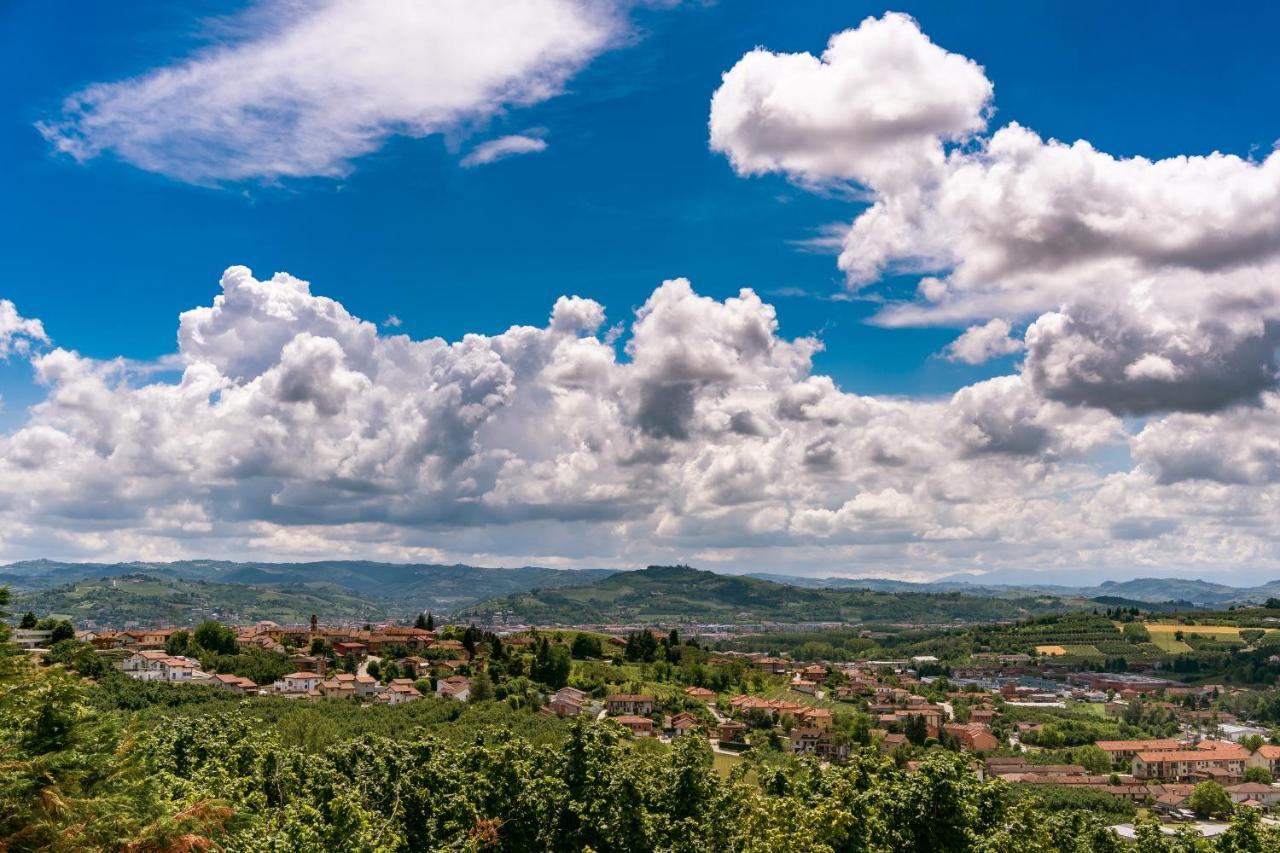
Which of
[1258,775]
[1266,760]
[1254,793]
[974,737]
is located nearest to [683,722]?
[974,737]

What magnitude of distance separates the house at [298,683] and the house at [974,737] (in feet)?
281

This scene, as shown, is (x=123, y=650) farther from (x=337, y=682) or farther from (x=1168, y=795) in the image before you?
(x=1168, y=795)

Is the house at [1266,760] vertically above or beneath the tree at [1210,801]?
beneath

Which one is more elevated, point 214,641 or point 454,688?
point 214,641

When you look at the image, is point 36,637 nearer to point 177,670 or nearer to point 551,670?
point 177,670

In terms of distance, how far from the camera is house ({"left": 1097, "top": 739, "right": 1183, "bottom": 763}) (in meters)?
134

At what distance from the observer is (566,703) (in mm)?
110625

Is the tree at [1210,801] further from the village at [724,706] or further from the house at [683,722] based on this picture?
the house at [683,722]

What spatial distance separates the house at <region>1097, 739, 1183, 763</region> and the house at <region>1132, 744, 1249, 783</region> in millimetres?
1865

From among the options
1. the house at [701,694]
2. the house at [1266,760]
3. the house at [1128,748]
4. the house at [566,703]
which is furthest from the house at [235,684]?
the house at [1266,760]

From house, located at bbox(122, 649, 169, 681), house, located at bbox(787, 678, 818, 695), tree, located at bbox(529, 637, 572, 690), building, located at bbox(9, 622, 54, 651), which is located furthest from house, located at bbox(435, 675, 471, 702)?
house, located at bbox(787, 678, 818, 695)

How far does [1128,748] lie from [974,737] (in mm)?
23237

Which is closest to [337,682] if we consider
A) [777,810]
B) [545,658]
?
[545,658]

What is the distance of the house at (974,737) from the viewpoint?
430 feet
